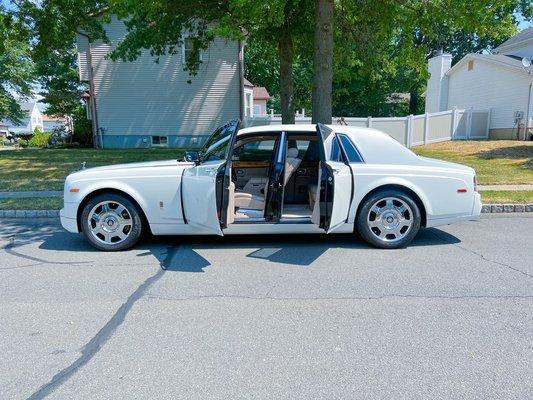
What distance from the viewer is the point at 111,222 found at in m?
5.55

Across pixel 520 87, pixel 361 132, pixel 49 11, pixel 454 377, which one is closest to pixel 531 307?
pixel 454 377

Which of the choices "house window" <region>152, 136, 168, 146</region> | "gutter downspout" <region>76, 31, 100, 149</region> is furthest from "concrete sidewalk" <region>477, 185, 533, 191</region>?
"gutter downspout" <region>76, 31, 100, 149</region>

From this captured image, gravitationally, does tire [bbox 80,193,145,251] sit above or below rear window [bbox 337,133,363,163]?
below

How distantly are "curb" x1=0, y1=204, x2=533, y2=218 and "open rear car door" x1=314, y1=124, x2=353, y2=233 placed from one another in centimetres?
406

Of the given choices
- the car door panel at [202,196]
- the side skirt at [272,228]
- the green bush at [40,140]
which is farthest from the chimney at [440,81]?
the green bush at [40,140]

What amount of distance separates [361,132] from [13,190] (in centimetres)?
Answer: 874

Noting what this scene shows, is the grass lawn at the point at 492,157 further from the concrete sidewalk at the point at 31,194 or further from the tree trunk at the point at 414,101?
the tree trunk at the point at 414,101

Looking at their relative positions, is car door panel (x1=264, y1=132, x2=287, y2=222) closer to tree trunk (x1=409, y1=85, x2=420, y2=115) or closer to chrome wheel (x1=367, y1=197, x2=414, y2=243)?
chrome wheel (x1=367, y1=197, x2=414, y2=243)

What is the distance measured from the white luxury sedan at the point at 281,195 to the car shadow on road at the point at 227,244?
27 cm

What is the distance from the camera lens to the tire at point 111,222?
18.1 feet

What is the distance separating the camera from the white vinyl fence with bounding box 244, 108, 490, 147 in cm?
2115

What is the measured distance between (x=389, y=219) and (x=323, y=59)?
5571mm

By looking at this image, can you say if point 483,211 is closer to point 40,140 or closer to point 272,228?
point 272,228

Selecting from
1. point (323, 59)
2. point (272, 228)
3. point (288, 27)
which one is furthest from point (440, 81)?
point (272, 228)
